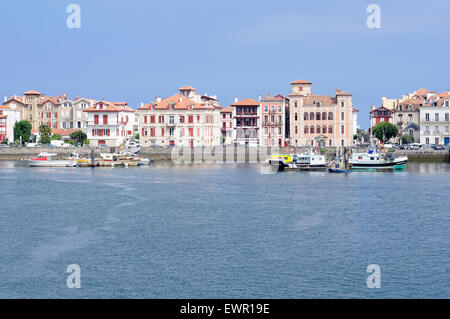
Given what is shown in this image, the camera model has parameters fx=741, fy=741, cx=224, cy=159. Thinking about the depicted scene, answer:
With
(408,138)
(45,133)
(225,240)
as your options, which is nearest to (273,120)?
(408,138)

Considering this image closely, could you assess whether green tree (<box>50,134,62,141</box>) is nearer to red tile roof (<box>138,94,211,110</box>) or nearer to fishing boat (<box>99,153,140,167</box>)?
red tile roof (<box>138,94,211,110</box>)

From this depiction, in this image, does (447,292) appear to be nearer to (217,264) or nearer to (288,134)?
(217,264)

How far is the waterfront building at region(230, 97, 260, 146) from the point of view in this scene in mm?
119312

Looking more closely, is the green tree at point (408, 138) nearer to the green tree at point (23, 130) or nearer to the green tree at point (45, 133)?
the green tree at point (45, 133)

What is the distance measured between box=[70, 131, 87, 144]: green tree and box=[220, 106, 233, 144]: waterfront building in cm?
2614

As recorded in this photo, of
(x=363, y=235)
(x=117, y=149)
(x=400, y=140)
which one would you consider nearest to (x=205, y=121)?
(x=117, y=149)

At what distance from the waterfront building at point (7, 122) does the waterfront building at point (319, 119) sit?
4587 centimetres

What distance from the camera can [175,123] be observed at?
110 m

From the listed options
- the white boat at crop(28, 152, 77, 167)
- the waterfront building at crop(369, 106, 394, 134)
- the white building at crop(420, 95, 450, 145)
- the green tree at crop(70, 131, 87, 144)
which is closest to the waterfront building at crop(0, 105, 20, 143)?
the green tree at crop(70, 131, 87, 144)

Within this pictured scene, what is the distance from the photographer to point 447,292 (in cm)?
2597

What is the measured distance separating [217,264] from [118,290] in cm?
504

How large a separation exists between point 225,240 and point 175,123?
76198 millimetres

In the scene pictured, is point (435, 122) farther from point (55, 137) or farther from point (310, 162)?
point (55, 137)

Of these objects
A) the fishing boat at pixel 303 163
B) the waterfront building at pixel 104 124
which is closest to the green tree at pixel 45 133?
the waterfront building at pixel 104 124
